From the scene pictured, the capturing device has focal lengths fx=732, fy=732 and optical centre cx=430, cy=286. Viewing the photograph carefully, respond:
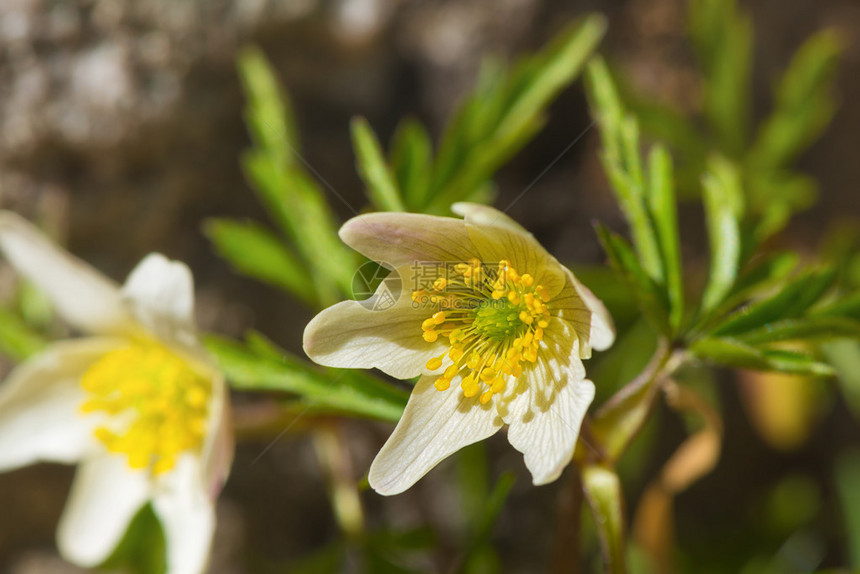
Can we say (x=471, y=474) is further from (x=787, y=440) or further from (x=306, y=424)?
(x=787, y=440)

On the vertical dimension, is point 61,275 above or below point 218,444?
above

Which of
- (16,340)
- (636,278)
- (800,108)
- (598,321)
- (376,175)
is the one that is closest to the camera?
(598,321)

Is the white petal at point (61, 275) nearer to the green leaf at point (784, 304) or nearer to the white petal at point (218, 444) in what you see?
the white petal at point (218, 444)

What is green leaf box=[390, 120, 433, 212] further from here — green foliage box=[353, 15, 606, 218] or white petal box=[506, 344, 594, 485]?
white petal box=[506, 344, 594, 485]

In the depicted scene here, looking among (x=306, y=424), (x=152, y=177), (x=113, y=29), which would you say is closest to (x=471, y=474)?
(x=306, y=424)

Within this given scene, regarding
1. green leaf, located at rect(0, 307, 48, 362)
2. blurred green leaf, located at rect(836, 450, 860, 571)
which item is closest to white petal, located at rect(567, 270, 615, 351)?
green leaf, located at rect(0, 307, 48, 362)

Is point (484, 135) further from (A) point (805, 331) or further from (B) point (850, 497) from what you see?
(B) point (850, 497)

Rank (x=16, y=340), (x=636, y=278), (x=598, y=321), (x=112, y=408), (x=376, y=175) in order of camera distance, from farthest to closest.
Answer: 1. (x=16, y=340)
2. (x=112, y=408)
3. (x=376, y=175)
4. (x=636, y=278)
5. (x=598, y=321)

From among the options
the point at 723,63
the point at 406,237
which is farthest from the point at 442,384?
the point at 723,63

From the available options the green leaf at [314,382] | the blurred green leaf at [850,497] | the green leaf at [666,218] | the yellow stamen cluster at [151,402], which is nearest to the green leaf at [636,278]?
the green leaf at [666,218]
